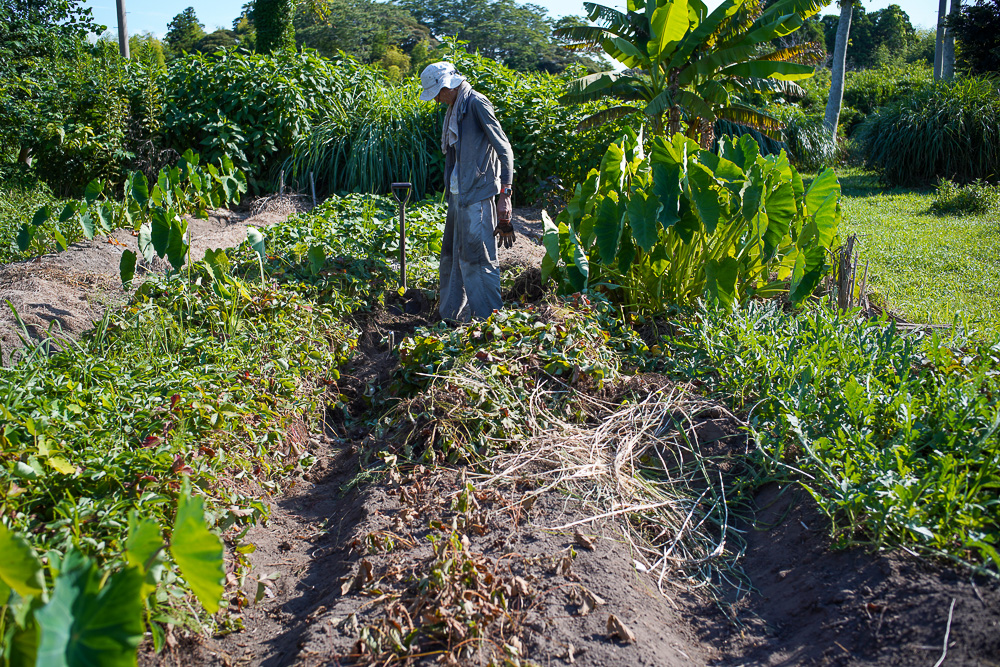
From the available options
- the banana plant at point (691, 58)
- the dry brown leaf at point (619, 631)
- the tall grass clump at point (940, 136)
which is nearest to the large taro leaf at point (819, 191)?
the dry brown leaf at point (619, 631)

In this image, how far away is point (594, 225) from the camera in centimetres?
454

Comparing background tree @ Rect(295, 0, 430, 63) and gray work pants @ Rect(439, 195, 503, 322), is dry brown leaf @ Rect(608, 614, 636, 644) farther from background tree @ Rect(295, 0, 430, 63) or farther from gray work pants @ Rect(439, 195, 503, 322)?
background tree @ Rect(295, 0, 430, 63)

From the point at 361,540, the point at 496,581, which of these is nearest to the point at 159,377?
the point at 361,540

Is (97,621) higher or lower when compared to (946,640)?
higher

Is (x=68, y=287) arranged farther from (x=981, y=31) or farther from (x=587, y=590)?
(x=981, y=31)

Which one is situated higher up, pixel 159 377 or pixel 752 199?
pixel 752 199

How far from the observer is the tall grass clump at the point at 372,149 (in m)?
8.53

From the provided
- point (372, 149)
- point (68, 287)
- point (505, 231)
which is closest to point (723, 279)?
point (505, 231)

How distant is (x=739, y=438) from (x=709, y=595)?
3.27 feet

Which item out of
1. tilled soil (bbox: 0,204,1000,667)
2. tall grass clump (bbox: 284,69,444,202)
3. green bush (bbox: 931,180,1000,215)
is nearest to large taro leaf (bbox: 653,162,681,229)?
tilled soil (bbox: 0,204,1000,667)

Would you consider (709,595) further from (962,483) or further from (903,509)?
(962,483)

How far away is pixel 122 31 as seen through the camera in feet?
45.0

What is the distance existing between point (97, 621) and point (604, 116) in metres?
9.16

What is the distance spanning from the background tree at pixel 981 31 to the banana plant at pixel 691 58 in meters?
11.9
